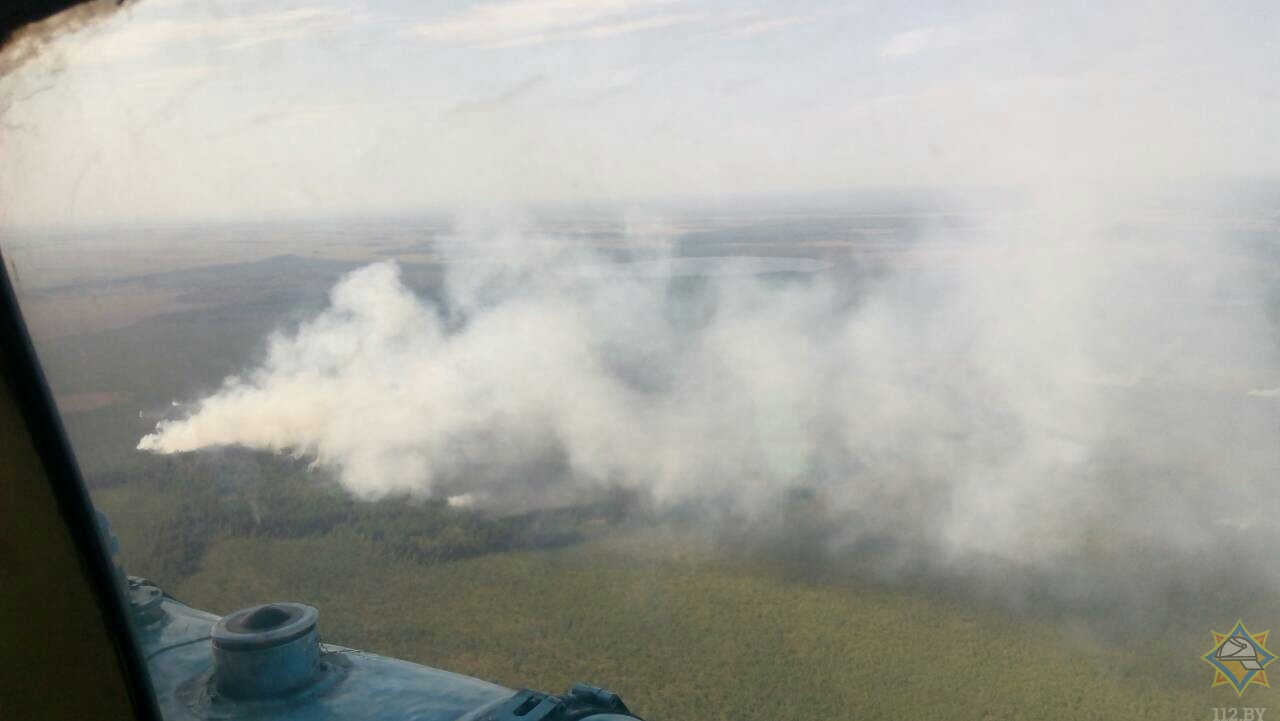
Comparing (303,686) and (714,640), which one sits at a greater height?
(303,686)

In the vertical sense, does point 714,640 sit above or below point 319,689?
below

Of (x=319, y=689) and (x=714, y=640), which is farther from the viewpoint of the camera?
(x=714, y=640)

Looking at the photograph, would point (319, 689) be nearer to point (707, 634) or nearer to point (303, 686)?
point (303, 686)

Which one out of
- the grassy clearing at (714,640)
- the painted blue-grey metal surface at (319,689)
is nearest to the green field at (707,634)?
the grassy clearing at (714,640)

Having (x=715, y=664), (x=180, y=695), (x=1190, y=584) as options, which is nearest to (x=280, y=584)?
(x=715, y=664)

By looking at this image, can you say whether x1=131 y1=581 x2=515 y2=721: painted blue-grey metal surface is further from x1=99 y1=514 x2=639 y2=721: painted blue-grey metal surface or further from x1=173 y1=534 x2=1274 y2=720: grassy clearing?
x1=173 y1=534 x2=1274 y2=720: grassy clearing

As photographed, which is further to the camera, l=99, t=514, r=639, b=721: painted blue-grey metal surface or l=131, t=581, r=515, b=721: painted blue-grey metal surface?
l=131, t=581, r=515, b=721: painted blue-grey metal surface

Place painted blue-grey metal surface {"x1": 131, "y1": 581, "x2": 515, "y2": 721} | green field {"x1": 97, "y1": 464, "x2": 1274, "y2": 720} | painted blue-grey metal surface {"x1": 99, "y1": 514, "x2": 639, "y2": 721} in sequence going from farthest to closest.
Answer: green field {"x1": 97, "y1": 464, "x2": 1274, "y2": 720}, painted blue-grey metal surface {"x1": 131, "y1": 581, "x2": 515, "y2": 721}, painted blue-grey metal surface {"x1": 99, "y1": 514, "x2": 639, "y2": 721}

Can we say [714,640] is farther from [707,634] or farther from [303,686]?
[303,686]

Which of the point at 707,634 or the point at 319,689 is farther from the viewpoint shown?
the point at 707,634

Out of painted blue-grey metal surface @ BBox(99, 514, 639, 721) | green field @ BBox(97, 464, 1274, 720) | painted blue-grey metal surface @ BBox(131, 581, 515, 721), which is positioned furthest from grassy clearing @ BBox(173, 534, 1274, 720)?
painted blue-grey metal surface @ BBox(99, 514, 639, 721)

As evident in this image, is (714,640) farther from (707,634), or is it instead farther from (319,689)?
(319,689)

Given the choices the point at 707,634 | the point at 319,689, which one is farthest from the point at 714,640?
the point at 319,689
